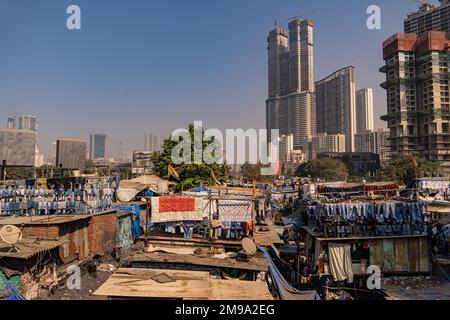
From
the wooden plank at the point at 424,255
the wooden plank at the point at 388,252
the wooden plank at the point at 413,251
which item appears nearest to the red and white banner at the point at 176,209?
the wooden plank at the point at 388,252

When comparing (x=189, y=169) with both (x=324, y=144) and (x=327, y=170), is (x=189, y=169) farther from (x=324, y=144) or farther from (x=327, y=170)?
(x=324, y=144)

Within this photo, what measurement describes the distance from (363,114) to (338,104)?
728 inches

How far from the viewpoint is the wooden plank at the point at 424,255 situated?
11.3m

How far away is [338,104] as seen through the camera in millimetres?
137000

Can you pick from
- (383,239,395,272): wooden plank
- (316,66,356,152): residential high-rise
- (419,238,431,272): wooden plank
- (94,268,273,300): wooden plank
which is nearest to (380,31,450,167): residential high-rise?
(316,66,356,152): residential high-rise

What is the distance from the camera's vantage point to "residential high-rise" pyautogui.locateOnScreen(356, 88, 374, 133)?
14370 centimetres

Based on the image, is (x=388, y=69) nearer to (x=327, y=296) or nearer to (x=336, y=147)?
(x=336, y=147)

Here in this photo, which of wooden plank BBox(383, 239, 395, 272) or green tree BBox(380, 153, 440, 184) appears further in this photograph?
green tree BBox(380, 153, 440, 184)

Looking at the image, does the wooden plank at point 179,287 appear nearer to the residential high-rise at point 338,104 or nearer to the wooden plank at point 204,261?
the wooden plank at point 204,261

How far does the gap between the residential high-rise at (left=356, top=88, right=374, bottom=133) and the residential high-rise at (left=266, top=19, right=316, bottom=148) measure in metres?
19.7

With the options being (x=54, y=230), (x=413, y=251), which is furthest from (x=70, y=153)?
(x=413, y=251)

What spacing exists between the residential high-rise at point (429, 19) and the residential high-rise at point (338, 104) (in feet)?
→ 85.0

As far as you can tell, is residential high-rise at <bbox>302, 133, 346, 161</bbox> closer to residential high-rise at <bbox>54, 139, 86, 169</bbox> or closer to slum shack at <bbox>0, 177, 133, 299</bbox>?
residential high-rise at <bbox>54, 139, 86, 169</bbox>
